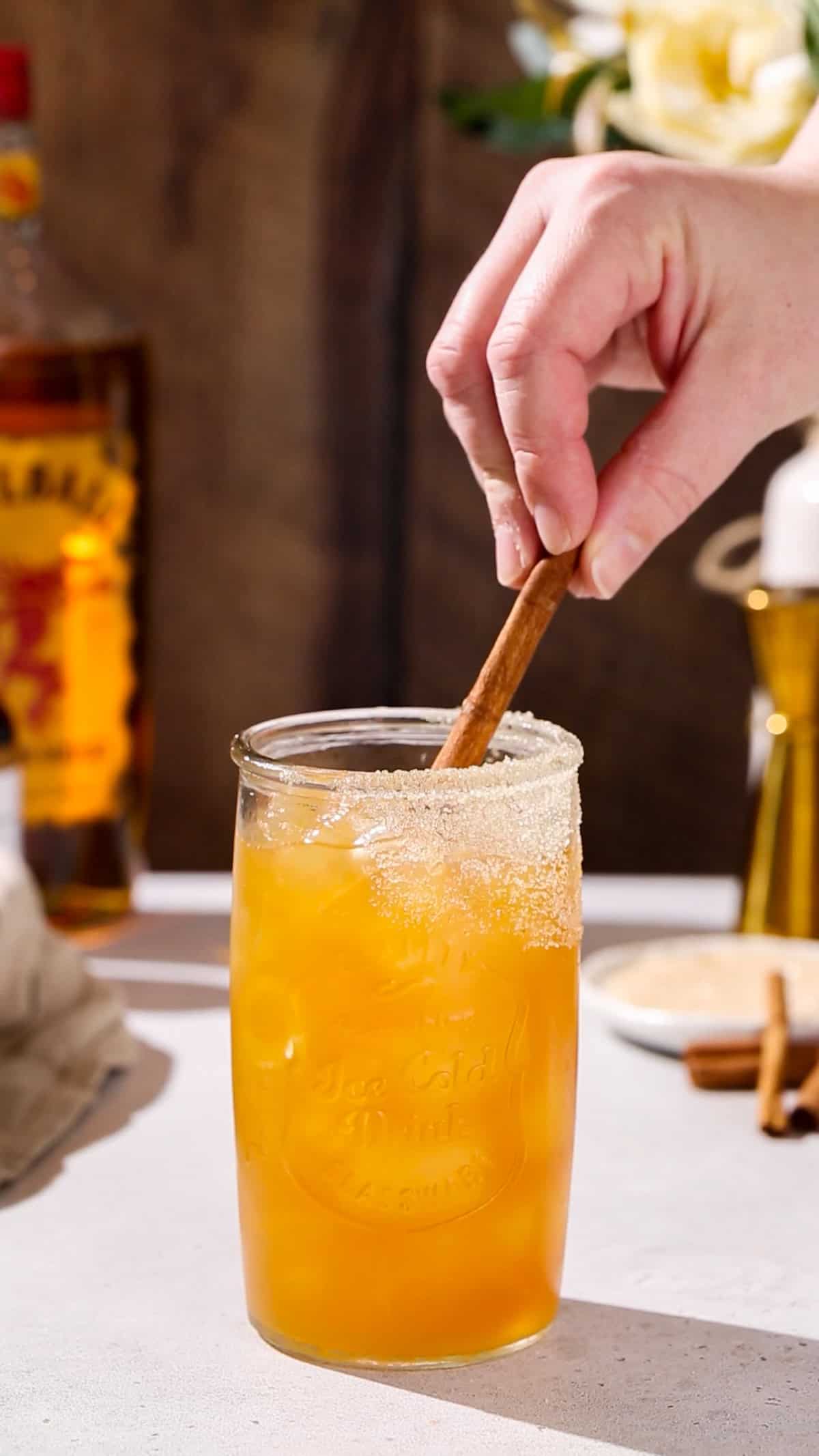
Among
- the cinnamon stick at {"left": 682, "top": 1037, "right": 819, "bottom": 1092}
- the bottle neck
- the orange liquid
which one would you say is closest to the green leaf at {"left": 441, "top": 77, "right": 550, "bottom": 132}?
the bottle neck

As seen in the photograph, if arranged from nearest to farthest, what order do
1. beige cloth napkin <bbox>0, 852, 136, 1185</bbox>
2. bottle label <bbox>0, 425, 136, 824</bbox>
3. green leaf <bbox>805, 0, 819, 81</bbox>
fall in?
beige cloth napkin <bbox>0, 852, 136, 1185</bbox>, green leaf <bbox>805, 0, 819, 81</bbox>, bottle label <bbox>0, 425, 136, 824</bbox>

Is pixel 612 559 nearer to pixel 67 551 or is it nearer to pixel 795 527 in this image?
pixel 795 527

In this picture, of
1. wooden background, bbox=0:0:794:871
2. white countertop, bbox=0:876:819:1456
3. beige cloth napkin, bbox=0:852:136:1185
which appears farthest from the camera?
wooden background, bbox=0:0:794:871

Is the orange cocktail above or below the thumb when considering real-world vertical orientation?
below

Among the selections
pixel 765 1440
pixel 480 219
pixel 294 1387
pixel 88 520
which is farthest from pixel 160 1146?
pixel 480 219

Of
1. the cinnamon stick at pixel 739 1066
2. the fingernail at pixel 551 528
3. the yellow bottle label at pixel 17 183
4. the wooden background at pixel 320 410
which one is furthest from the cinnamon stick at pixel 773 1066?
the yellow bottle label at pixel 17 183

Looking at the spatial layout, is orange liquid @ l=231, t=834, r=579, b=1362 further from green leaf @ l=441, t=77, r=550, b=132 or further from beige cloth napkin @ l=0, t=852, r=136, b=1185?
green leaf @ l=441, t=77, r=550, b=132

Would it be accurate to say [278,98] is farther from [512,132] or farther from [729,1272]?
[729,1272]

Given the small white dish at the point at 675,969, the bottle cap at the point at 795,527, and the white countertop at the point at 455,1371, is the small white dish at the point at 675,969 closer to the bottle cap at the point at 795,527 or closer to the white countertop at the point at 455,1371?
the white countertop at the point at 455,1371
